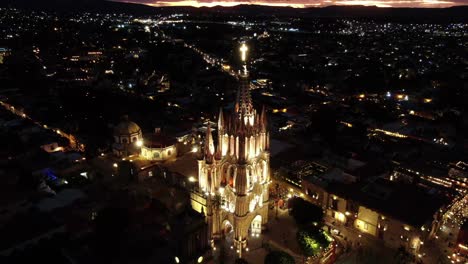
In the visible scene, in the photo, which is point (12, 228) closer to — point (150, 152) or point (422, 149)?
point (150, 152)

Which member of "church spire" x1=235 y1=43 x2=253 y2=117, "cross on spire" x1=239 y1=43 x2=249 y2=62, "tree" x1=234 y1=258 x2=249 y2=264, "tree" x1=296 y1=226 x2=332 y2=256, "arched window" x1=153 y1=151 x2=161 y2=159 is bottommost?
"tree" x1=234 y1=258 x2=249 y2=264

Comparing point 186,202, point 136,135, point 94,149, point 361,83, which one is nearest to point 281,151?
point 186,202

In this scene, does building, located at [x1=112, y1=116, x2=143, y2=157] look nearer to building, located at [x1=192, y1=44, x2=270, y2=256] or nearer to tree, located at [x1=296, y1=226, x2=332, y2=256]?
building, located at [x1=192, y1=44, x2=270, y2=256]

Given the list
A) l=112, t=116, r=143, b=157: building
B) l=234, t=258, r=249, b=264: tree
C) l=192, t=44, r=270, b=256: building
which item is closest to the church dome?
l=112, t=116, r=143, b=157: building

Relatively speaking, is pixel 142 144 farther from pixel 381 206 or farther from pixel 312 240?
pixel 381 206

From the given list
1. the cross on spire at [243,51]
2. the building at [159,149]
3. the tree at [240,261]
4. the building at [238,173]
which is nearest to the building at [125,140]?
the building at [159,149]

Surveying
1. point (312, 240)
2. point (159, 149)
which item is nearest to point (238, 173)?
point (312, 240)
